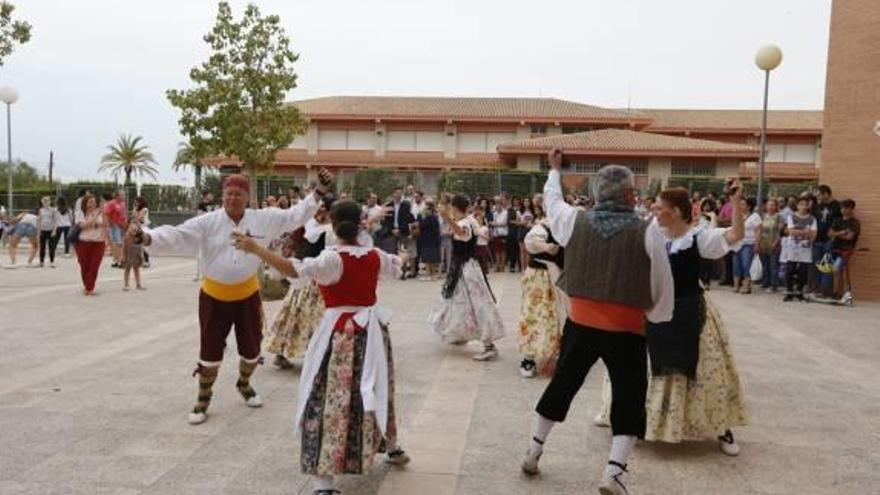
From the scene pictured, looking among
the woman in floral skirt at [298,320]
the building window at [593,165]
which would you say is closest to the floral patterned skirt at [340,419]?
the woman in floral skirt at [298,320]

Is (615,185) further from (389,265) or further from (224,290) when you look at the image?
(224,290)

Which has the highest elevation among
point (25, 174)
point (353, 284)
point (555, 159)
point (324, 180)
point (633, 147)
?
point (633, 147)

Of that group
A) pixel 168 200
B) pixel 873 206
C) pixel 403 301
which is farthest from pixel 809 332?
pixel 168 200

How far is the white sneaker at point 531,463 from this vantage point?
441cm

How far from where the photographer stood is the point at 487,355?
297 inches

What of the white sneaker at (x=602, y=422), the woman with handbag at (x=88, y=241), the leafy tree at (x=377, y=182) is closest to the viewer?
the white sneaker at (x=602, y=422)

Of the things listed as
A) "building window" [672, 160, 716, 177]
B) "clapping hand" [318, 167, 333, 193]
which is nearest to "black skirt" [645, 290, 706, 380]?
"clapping hand" [318, 167, 333, 193]

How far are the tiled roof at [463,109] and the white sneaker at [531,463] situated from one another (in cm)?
3451

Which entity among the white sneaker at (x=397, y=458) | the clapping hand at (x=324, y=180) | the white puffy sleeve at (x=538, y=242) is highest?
the clapping hand at (x=324, y=180)

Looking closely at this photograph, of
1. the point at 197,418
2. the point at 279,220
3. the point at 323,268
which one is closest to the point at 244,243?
the point at 323,268

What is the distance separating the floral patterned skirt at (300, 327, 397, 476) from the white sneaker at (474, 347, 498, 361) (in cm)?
354

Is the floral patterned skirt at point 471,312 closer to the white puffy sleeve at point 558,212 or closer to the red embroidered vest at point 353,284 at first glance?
the white puffy sleeve at point 558,212

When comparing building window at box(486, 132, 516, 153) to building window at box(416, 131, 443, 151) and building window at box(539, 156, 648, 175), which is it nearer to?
building window at box(416, 131, 443, 151)

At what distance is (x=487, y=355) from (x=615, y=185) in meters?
3.81
